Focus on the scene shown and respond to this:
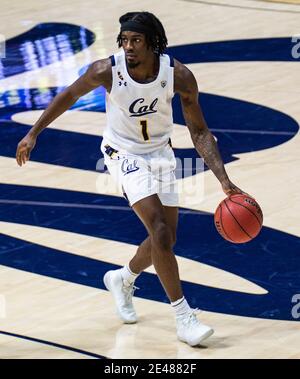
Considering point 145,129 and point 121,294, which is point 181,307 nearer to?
point 121,294

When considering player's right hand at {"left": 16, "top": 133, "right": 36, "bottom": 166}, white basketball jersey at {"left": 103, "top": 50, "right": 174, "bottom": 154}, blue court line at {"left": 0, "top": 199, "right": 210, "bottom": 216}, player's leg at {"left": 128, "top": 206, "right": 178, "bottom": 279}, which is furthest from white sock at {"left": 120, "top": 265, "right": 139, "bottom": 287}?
blue court line at {"left": 0, "top": 199, "right": 210, "bottom": 216}

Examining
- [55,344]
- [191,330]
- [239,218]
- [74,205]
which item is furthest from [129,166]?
[74,205]

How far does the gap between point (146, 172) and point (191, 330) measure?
1.06 m

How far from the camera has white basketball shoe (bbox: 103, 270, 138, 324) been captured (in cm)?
821

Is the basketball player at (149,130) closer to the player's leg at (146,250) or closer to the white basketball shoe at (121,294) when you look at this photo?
the player's leg at (146,250)

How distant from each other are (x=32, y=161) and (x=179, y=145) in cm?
145

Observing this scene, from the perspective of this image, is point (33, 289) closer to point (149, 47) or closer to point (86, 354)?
point (86, 354)

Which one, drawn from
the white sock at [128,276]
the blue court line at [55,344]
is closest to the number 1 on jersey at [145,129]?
the white sock at [128,276]

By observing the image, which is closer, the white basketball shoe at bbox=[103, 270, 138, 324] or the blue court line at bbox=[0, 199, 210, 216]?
the white basketball shoe at bbox=[103, 270, 138, 324]

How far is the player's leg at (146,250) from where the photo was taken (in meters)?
8.03

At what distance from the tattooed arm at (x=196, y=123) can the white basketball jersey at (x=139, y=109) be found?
0.21 ft

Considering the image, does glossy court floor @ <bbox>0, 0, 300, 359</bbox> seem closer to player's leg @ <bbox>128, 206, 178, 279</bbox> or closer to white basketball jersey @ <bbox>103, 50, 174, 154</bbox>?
player's leg @ <bbox>128, 206, 178, 279</bbox>

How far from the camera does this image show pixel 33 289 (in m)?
8.79

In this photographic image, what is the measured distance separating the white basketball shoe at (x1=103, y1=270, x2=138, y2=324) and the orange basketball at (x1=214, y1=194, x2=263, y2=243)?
837mm
